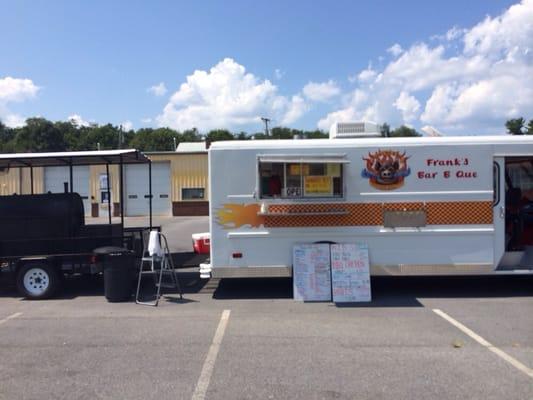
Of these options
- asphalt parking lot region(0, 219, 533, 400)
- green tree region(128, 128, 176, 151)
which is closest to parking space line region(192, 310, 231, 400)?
asphalt parking lot region(0, 219, 533, 400)

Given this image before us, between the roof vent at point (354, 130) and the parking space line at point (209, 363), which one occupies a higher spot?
the roof vent at point (354, 130)

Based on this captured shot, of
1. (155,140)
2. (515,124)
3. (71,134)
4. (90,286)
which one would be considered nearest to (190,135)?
(155,140)

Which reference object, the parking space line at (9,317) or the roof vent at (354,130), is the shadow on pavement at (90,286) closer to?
the parking space line at (9,317)

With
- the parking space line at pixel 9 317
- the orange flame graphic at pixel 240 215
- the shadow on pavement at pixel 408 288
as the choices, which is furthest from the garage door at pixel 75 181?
→ the orange flame graphic at pixel 240 215

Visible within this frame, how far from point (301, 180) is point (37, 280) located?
194 inches

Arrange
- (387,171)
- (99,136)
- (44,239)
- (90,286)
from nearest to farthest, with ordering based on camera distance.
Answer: (387,171), (44,239), (90,286), (99,136)

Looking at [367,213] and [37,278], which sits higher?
[367,213]

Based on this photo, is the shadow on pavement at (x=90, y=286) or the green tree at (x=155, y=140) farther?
the green tree at (x=155, y=140)

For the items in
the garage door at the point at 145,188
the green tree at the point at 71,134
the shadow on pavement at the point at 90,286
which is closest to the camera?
the shadow on pavement at the point at 90,286

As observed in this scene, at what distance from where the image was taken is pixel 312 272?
841cm

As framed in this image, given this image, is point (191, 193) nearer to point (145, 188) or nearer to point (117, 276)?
point (145, 188)

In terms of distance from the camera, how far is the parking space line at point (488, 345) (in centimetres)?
520

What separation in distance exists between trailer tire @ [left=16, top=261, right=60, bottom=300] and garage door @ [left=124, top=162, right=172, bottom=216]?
73.3ft

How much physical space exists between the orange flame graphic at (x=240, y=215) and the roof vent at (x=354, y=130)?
2033mm
